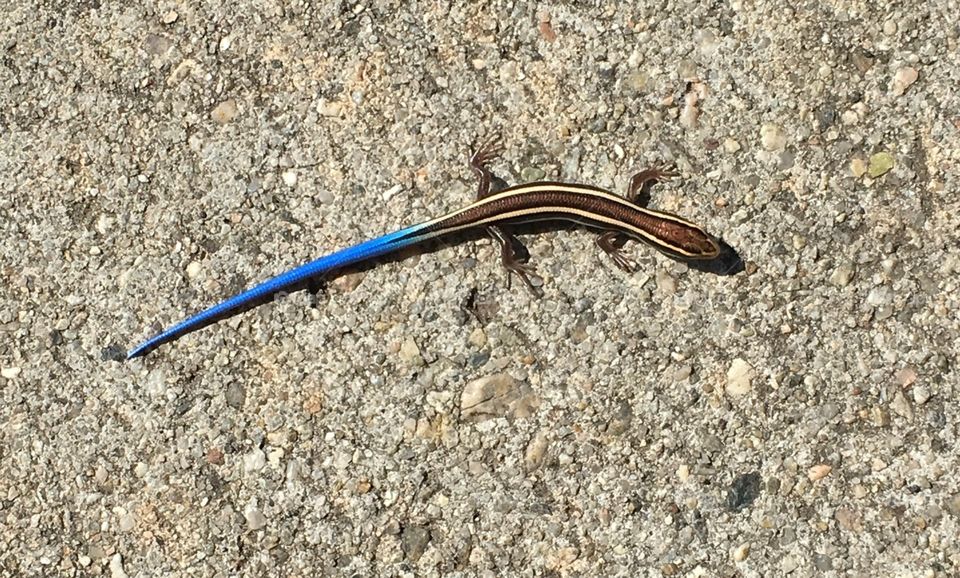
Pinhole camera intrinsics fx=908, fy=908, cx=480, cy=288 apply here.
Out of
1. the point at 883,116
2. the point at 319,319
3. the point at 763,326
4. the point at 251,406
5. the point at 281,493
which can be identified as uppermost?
the point at 883,116

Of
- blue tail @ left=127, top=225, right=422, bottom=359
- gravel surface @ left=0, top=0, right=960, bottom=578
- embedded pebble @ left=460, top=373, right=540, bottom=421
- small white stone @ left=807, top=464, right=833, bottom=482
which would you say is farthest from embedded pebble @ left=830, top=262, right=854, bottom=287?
blue tail @ left=127, top=225, right=422, bottom=359

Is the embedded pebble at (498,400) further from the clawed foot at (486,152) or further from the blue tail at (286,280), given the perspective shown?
the clawed foot at (486,152)

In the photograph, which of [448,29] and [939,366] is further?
[448,29]

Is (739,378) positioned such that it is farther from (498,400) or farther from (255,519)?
(255,519)

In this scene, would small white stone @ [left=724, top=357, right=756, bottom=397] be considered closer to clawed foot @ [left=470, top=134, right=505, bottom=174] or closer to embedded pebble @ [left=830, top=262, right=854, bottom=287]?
embedded pebble @ [left=830, top=262, right=854, bottom=287]

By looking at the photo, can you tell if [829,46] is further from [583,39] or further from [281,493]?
[281,493]

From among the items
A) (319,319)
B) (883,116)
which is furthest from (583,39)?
(319,319)
